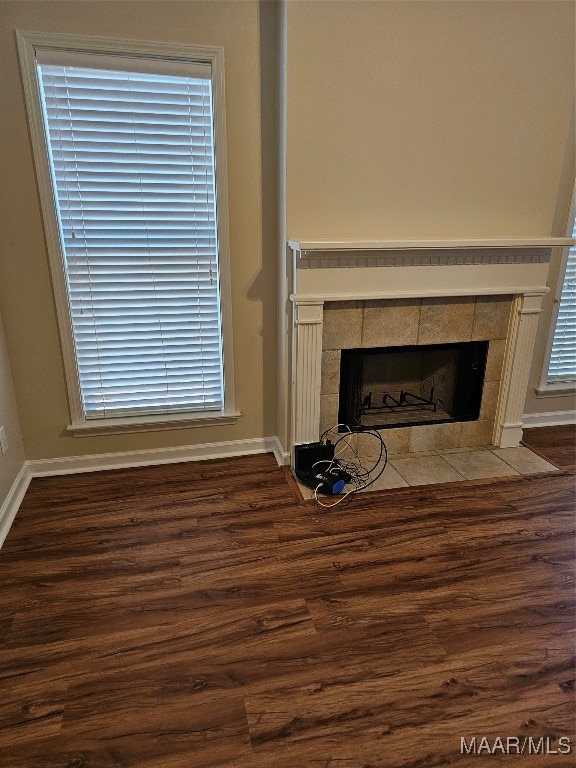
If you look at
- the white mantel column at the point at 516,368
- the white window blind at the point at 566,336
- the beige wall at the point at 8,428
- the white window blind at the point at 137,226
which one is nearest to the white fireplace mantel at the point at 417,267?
the white mantel column at the point at 516,368

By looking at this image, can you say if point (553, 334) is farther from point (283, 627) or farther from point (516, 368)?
point (283, 627)

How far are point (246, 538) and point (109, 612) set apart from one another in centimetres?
67

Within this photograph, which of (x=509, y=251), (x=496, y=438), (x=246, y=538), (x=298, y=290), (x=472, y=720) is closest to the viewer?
(x=472, y=720)

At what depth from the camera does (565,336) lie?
339 centimetres

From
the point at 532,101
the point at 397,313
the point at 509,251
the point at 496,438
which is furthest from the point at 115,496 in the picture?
the point at 532,101

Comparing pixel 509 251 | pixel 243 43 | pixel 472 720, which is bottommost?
pixel 472 720

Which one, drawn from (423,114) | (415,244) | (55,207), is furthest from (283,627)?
(423,114)

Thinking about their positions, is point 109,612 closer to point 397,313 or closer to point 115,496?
point 115,496

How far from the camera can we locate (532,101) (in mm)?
2617

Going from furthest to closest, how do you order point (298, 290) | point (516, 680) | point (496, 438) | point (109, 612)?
point (496, 438), point (298, 290), point (109, 612), point (516, 680)

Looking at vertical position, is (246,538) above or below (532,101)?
below

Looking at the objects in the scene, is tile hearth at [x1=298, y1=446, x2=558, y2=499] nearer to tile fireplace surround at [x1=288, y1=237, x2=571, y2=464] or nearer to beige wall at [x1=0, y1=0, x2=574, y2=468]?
tile fireplace surround at [x1=288, y1=237, x2=571, y2=464]

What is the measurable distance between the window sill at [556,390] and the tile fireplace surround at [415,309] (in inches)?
17.8

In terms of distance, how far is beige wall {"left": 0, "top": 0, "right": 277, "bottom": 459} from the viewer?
2262 millimetres
